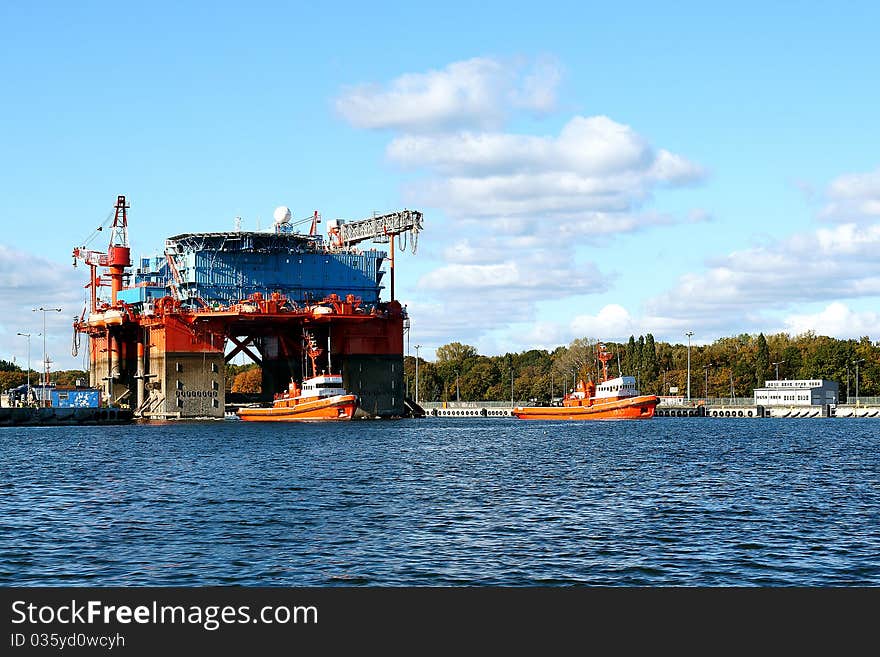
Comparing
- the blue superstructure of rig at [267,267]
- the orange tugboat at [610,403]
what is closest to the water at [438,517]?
the blue superstructure of rig at [267,267]

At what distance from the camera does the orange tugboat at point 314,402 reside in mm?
138125

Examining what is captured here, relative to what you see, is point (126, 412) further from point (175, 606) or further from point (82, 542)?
point (175, 606)

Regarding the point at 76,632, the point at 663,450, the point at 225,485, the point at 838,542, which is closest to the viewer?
the point at 76,632

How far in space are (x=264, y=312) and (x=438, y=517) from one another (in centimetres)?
9729

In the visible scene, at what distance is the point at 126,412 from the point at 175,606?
13064cm

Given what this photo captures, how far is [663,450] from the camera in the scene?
86.4 metres

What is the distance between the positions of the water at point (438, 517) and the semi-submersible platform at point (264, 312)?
54.7 metres

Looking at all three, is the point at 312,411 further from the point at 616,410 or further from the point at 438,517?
the point at 438,517

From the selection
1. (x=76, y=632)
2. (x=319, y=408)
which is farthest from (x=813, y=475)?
(x=319, y=408)

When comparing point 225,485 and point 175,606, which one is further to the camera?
point 225,485

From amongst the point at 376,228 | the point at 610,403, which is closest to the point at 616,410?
the point at 610,403

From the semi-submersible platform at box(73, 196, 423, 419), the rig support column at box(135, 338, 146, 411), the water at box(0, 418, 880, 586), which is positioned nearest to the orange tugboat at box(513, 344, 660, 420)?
the semi-submersible platform at box(73, 196, 423, 419)

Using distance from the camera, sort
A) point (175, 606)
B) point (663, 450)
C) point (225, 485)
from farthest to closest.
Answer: point (663, 450)
point (225, 485)
point (175, 606)

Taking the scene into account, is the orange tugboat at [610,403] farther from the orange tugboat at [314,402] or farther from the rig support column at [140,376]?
the rig support column at [140,376]
